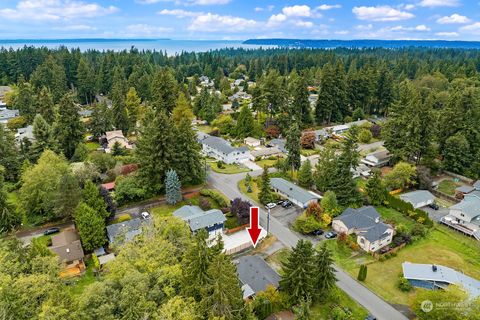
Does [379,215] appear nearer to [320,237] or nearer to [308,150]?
[320,237]

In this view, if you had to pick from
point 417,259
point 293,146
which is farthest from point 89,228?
point 417,259

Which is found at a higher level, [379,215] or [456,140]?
[456,140]

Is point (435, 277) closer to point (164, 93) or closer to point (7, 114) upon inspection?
point (164, 93)

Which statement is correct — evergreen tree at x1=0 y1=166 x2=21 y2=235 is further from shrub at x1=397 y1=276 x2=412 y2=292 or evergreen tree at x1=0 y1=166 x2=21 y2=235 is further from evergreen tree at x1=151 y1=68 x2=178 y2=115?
shrub at x1=397 y1=276 x2=412 y2=292

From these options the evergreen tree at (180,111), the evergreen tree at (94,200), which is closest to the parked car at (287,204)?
the evergreen tree at (94,200)

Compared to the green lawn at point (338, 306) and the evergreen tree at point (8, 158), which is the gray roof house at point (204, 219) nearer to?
the green lawn at point (338, 306)

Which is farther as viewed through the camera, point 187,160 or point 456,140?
point 456,140

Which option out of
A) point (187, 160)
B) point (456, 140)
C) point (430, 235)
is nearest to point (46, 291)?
point (187, 160)
